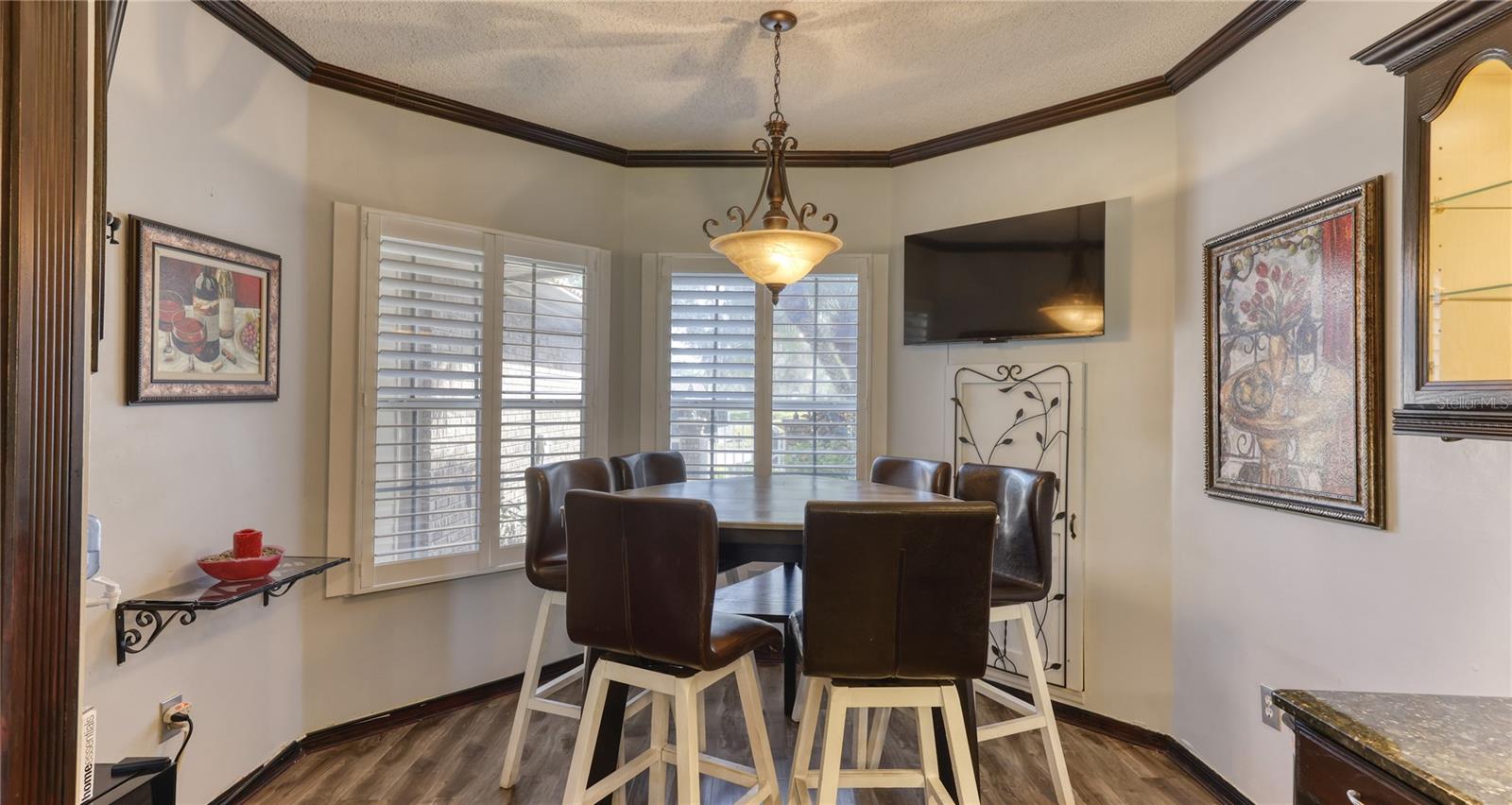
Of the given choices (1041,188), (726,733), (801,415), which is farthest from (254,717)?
(1041,188)

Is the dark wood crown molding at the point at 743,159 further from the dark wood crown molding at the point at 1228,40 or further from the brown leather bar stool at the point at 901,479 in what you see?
the brown leather bar stool at the point at 901,479

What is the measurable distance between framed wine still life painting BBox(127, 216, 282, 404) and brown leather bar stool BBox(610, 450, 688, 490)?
4.10 feet

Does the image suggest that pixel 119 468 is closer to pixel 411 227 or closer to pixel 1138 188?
pixel 411 227

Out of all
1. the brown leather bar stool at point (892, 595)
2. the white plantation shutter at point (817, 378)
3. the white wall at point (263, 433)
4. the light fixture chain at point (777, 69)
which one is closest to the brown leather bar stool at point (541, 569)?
the white wall at point (263, 433)

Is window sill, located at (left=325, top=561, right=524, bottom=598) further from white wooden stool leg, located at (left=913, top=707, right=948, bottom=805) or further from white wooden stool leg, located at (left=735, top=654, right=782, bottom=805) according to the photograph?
white wooden stool leg, located at (left=913, top=707, right=948, bottom=805)

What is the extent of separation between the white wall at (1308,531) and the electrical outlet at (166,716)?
10.9 feet

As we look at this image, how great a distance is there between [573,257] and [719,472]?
1.29 metres

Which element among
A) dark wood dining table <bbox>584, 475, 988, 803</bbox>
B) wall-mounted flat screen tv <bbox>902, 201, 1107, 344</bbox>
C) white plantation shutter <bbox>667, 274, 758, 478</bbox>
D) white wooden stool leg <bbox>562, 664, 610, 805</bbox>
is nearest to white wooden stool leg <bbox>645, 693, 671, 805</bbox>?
dark wood dining table <bbox>584, 475, 988, 803</bbox>

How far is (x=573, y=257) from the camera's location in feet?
11.0

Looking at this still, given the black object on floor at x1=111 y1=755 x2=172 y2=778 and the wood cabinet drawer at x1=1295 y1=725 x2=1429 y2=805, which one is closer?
the wood cabinet drawer at x1=1295 y1=725 x2=1429 y2=805

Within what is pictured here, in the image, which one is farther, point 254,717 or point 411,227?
point 411,227

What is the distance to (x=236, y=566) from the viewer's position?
2.10 meters

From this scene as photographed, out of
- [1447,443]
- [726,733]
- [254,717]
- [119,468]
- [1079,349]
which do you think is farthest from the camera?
[1079,349]

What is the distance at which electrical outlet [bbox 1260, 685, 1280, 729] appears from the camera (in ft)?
6.94
